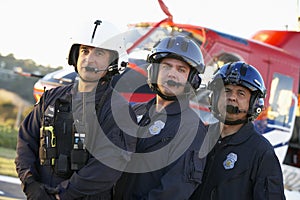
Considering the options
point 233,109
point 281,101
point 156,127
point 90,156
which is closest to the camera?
point 90,156

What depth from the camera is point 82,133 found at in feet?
11.1

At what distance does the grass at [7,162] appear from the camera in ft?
31.0

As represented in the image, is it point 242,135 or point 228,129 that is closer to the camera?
point 242,135

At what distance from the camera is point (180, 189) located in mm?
3260

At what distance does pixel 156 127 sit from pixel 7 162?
755cm

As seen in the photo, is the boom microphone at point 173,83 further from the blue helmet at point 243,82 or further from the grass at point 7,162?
the grass at point 7,162

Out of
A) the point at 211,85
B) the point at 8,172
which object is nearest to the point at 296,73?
the point at 8,172

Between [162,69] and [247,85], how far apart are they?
1.99 feet

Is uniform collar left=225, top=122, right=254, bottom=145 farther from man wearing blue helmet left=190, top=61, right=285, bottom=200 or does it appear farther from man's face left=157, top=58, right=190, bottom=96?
man's face left=157, top=58, right=190, bottom=96

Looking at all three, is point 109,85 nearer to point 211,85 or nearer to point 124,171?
point 124,171

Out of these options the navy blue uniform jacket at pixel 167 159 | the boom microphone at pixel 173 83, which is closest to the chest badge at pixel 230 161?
the navy blue uniform jacket at pixel 167 159

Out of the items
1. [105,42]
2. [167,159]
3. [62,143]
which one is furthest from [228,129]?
[62,143]

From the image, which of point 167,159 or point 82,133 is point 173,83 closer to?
point 167,159

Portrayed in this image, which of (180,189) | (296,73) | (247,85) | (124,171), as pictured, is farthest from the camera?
(296,73)
